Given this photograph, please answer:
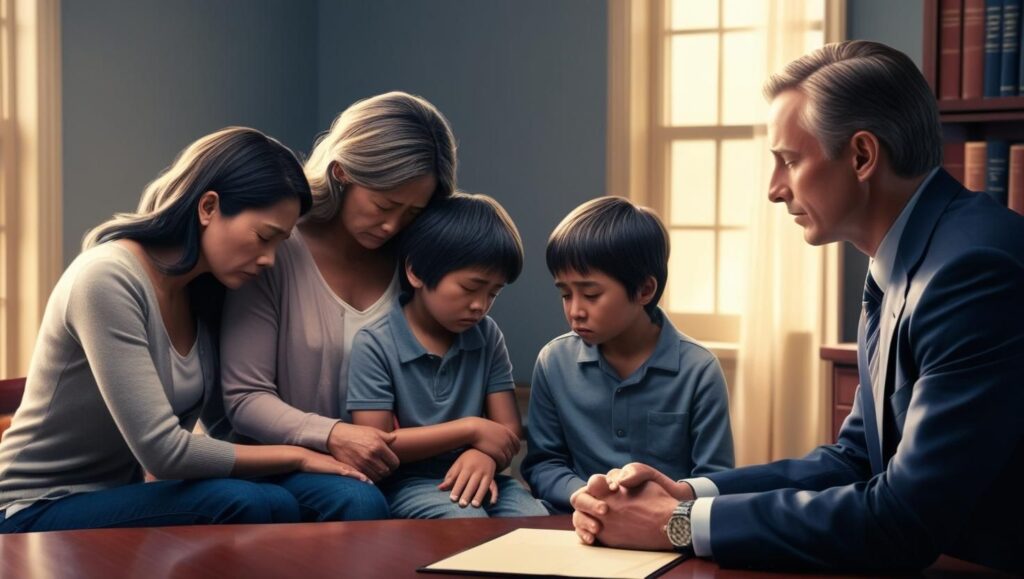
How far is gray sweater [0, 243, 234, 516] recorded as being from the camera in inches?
80.9

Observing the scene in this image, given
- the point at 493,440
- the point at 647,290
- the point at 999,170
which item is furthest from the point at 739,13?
the point at 493,440

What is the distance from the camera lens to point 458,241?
2395 millimetres

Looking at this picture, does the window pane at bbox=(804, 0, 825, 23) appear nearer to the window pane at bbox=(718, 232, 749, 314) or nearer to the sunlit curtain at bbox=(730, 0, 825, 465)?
the sunlit curtain at bbox=(730, 0, 825, 465)

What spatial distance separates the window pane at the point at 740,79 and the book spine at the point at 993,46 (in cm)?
131

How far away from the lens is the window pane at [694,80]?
4.73m

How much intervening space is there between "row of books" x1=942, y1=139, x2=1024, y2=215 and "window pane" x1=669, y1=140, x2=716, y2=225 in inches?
57.5

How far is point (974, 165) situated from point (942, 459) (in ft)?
7.36

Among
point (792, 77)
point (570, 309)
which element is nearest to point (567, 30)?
point (570, 309)

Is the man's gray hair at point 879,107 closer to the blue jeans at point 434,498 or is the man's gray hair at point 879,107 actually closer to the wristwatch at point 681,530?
the wristwatch at point 681,530

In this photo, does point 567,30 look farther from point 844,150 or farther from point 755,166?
point 844,150

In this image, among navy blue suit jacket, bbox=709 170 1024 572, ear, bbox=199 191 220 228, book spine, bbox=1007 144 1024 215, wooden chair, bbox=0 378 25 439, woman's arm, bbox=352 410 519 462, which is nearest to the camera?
navy blue suit jacket, bbox=709 170 1024 572

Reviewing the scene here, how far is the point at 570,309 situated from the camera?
7.93 feet

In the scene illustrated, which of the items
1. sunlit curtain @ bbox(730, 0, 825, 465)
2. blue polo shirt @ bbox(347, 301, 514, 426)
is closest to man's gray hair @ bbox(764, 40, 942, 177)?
blue polo shirt @ bbox(347, 301, 514, 426)

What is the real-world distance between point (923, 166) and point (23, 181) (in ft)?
10.8
